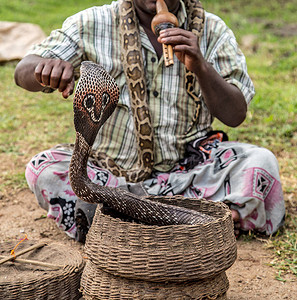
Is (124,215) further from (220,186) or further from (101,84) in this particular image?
(220,186)

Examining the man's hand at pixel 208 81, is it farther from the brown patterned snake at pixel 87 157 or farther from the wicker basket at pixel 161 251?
the wicker basket at pixel 161 251

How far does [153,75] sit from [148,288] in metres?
1.66

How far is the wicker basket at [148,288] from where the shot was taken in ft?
6.45

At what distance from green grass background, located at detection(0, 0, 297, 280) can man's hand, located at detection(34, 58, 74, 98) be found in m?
1.45

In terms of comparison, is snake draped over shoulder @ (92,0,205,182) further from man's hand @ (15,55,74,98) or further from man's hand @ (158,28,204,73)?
man's hand @ (15,55,74,98)

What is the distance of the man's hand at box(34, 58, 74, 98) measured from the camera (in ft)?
8.39

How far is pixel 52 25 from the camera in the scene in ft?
33.2

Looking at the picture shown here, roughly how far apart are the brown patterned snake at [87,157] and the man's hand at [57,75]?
10.5 inches

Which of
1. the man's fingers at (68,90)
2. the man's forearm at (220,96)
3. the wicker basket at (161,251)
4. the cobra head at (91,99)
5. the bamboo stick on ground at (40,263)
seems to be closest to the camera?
the wicker basket at (161,251)

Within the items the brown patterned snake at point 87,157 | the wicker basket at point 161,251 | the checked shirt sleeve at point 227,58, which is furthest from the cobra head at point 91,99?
the checked shirt sleeve at point 227,58

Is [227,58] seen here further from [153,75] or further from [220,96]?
[153,75]

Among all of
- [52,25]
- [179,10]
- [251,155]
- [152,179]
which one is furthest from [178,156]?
[52,25]

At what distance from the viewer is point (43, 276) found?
7.25 feet

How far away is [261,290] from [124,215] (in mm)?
776
